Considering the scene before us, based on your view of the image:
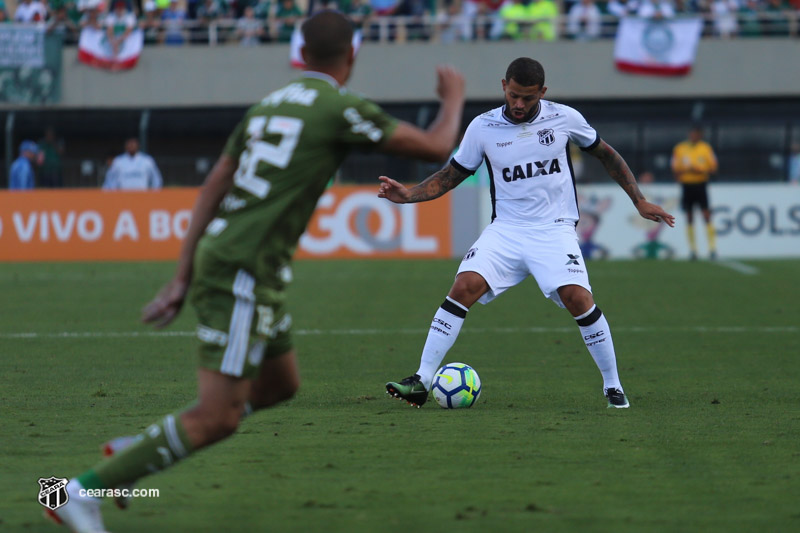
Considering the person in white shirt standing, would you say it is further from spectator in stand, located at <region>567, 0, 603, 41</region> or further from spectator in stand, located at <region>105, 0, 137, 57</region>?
spectator in stand, located at <region>567, 0, 603, 41</region>

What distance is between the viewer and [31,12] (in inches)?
1113

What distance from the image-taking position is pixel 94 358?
376 inches

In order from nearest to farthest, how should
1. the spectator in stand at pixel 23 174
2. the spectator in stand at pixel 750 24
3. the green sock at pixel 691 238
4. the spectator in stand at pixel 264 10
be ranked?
the green sock at pixel 691 238, the spectator in stand at pixel 23 174, the spectator in stand at pixel 750 24, the spectator in stand at pixel 264 10

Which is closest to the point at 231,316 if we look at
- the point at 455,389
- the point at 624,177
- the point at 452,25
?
the point at 455,389

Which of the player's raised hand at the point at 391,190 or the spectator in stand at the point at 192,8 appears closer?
the player's raised hand at the point at 391,190

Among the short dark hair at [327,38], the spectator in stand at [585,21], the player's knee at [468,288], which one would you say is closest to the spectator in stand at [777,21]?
the spectator in stand at [585,21]

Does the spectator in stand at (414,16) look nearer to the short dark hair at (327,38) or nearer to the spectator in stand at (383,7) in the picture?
the spectator in stand at (383,7)

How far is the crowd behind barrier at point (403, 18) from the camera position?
2823cm

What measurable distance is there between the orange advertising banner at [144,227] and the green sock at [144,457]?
55.9ft

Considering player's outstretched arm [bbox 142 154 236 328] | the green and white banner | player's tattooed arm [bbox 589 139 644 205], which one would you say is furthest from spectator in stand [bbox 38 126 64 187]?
player's outstretched arm [bbox 142 154 236 328]

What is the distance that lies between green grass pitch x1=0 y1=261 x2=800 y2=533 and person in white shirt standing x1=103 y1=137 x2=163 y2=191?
31.0ft

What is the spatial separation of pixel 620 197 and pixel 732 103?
8.93 meters

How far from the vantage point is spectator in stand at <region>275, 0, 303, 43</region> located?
94.0 feet

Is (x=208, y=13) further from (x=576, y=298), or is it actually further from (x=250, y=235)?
(x=250, y=235)
